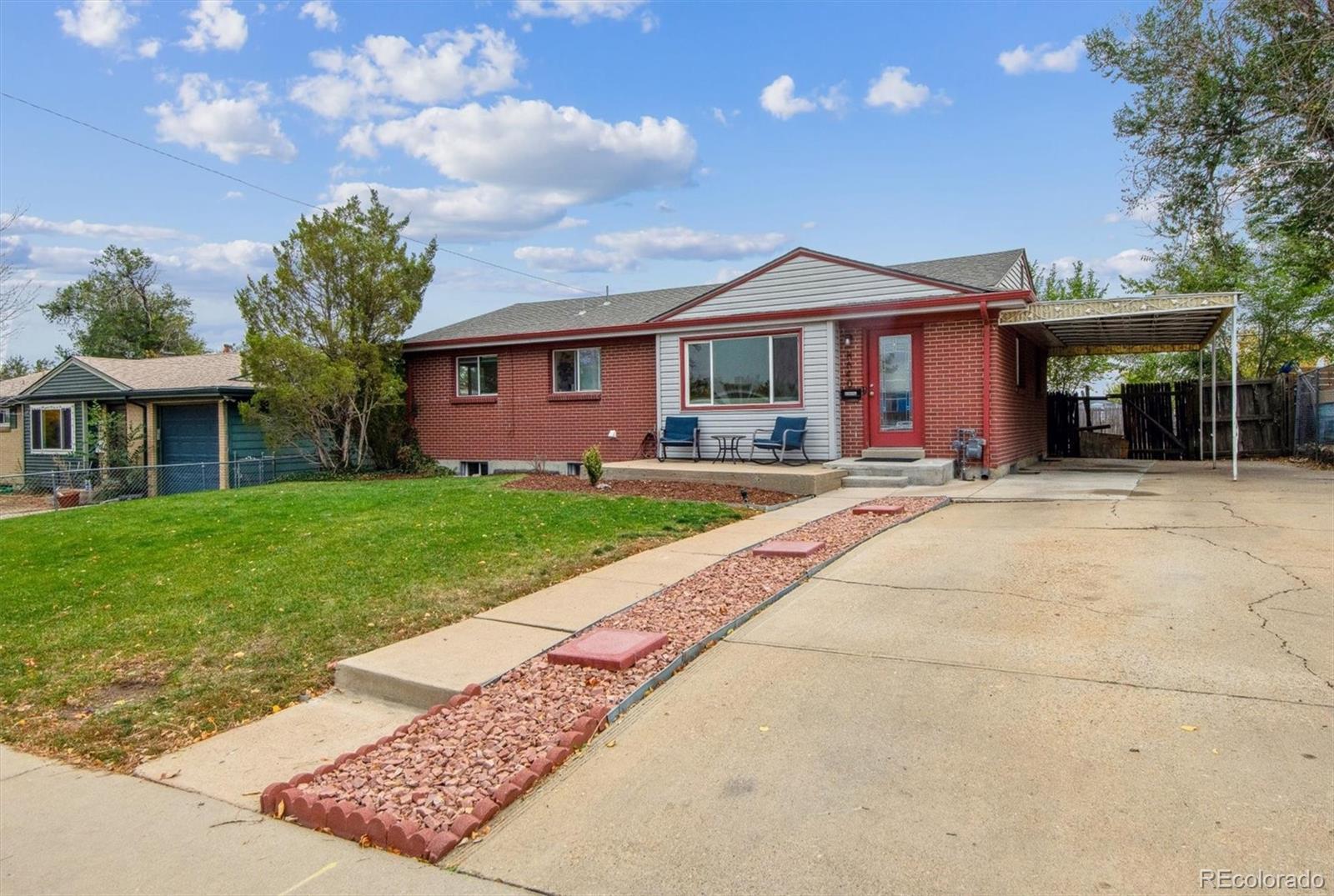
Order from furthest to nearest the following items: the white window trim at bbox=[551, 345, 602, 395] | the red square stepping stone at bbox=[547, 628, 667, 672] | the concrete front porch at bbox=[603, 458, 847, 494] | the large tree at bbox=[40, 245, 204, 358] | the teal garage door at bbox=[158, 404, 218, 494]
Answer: the large tree at bbox=[40, 245, 204, 358] → the teal garage door at bbox=[158, 404, 218, 494] → the white window trim at bbox=[551, 345, 602, 395] → the concrete front porch at bbox=[603, 458, 847, 494] → the red square stepping stone at bbox=[547, 628, 667, 672]

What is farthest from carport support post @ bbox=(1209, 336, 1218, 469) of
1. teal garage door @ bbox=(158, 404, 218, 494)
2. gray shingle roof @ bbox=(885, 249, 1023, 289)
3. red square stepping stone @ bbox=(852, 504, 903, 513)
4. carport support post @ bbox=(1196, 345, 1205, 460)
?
teal garage door @ bbox=(158, 404, 218, 494)

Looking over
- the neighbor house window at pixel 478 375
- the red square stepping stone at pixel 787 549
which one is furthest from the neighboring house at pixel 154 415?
the red square stepping stone at pixel 787 549

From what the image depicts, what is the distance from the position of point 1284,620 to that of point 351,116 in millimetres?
17488

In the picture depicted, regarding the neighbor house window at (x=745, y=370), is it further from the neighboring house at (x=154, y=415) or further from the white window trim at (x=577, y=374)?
the neighboring house at (x=154, y=415)

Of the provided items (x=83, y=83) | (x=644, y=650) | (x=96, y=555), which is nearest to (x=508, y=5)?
(x=83, y=83)

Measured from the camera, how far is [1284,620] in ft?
15.9

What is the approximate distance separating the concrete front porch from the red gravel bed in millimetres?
6642

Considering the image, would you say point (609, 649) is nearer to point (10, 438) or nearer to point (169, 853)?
point (169, 853)

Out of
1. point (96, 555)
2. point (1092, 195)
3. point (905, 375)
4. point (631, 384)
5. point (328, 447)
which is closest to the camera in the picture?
point (96, 555)

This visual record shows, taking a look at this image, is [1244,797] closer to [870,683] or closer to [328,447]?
[870,683]

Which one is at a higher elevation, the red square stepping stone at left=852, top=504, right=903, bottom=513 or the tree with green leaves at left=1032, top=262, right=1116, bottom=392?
the tree with green leaves at left=1032, top=262, right=1116, bottom=392

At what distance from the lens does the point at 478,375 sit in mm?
17734

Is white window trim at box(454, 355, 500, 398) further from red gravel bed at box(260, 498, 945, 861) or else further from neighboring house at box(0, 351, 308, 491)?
red gravel bed at box(260, 498, 945, 861)

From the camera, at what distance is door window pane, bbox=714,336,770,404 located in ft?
47.0
